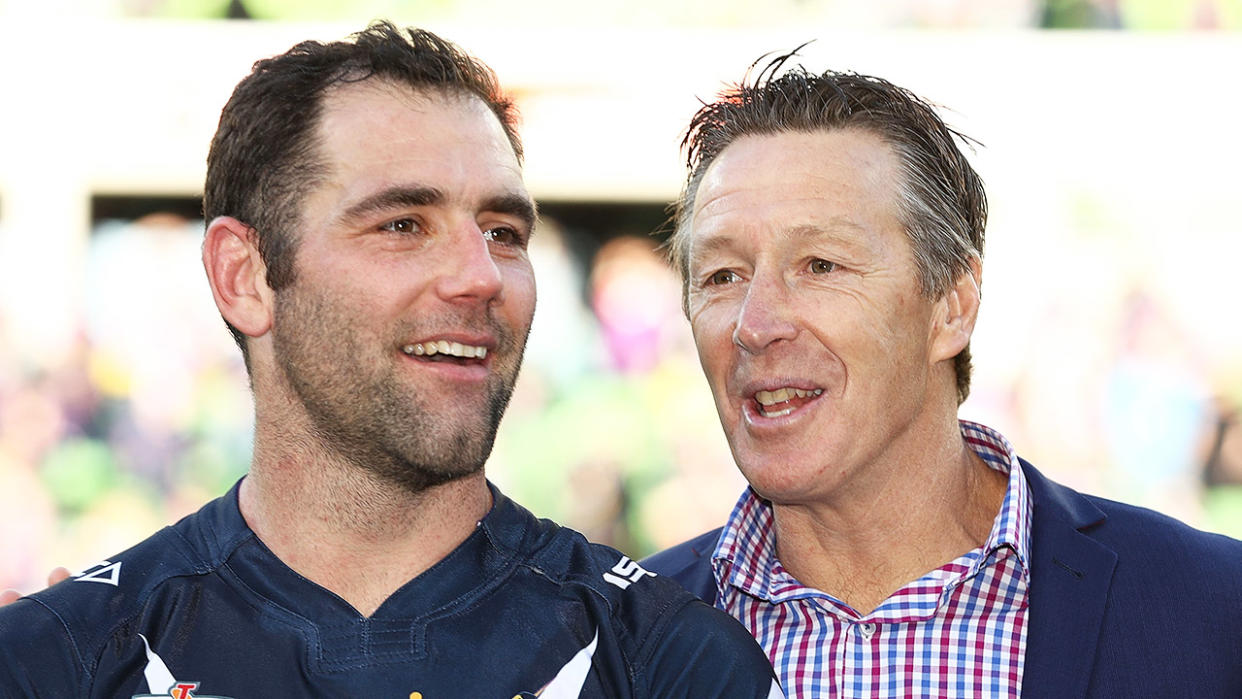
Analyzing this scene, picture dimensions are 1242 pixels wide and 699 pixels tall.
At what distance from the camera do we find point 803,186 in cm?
316

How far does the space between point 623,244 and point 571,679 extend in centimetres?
576

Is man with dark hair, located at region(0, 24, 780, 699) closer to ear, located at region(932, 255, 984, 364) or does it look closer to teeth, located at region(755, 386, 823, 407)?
teeth, located at region(755, 386, 823, 407)

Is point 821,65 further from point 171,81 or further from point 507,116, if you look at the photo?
point 507,116

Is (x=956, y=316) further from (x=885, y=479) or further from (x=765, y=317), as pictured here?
(x=765, y=317)

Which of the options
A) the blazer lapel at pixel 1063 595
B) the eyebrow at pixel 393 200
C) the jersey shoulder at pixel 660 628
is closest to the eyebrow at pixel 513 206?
the eyebrow at pixel 393 200

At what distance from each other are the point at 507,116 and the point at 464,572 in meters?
0.98

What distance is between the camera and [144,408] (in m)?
Answer: 7.73

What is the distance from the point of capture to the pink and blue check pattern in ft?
9.57

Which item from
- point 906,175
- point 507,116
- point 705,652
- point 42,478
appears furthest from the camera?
point 42,478

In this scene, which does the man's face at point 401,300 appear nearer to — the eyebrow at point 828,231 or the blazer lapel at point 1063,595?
the eyebrow at point 828,231

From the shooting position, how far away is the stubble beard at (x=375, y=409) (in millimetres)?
2633

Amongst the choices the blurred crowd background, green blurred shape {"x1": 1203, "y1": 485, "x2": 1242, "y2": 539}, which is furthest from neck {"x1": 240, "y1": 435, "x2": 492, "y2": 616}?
green blurred shape {"x1": 1203, "y1": 485, "x2": 1242, "y2": 539}

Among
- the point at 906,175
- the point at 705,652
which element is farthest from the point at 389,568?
the point at 906,175

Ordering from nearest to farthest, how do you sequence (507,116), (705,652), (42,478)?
1. (705,652)
2. (507,116)
3. (42,478)
